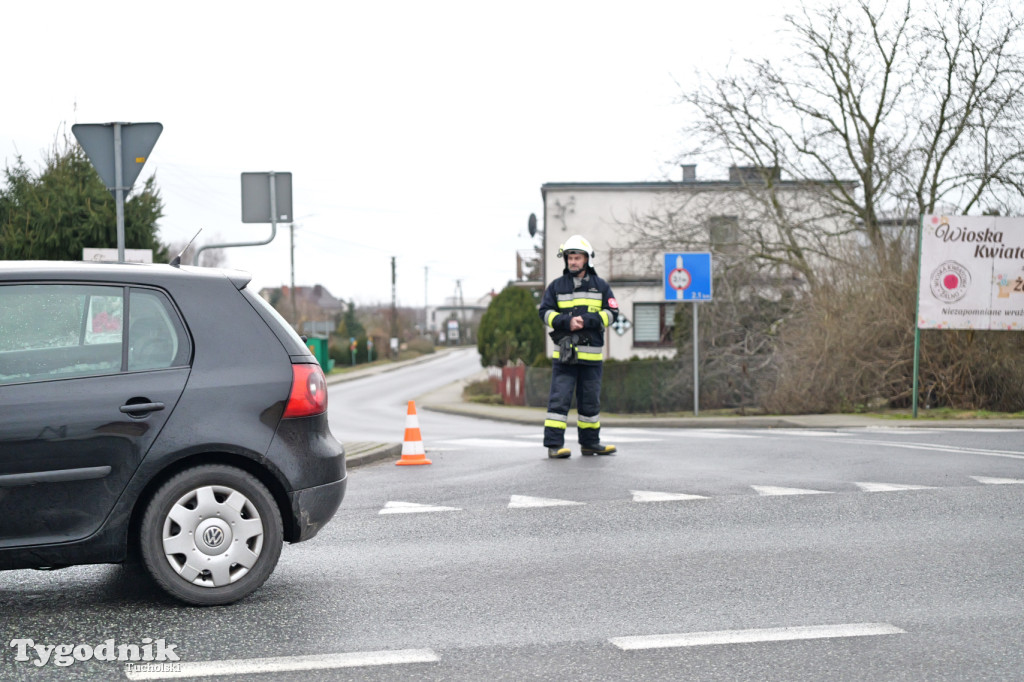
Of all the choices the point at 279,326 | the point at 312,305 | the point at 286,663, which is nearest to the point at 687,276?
the point at 279,326

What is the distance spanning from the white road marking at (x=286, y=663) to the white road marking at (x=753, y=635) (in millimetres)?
799

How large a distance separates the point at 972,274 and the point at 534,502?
9950mm

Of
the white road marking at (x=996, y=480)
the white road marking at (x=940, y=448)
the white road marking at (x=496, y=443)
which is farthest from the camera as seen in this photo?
the white road marking at (x=496, y=443)

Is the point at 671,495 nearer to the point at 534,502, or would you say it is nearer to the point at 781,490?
the point at 781,490

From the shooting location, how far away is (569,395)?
9.75 metres

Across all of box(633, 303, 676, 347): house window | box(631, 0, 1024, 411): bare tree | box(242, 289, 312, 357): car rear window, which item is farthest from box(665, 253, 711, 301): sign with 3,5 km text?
box(633, 303, 676, 347): house window

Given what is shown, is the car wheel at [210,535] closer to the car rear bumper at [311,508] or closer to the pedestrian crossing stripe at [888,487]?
the car rear bumper at [311,508]

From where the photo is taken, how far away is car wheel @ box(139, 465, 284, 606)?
466 centimetres

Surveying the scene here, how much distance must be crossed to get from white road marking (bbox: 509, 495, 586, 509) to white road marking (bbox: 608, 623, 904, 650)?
3.06 meters

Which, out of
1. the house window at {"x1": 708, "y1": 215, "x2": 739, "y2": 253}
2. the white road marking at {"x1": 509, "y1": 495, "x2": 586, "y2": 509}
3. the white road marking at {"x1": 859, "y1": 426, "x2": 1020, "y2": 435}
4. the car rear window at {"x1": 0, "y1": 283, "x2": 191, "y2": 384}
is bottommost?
the white road marking at {"x1": 859, "y1": 426, "x2": 1020, "y2": 435}

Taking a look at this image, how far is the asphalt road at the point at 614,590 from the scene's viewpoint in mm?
3998

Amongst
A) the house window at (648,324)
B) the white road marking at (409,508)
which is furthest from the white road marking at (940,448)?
the house window at (648,324)

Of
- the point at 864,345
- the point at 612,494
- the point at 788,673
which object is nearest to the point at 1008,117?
the point at 864,345

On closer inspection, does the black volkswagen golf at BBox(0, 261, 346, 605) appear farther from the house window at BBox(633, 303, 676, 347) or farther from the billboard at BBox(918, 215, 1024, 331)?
the house window at BBox(633, 303, 676, 347)
